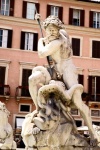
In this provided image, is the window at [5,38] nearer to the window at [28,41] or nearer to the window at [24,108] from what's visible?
the window at [28,41]

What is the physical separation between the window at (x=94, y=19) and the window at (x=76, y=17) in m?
0.89

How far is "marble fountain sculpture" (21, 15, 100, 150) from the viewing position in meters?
6.25


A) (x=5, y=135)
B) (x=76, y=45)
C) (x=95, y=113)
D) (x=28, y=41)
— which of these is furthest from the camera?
(x=76, y=45)

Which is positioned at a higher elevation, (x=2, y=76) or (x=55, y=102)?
(x=2, y=76)

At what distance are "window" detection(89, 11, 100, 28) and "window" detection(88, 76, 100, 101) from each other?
5.26m

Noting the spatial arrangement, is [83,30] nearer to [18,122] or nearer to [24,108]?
[24,108]

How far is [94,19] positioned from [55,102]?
2773cm

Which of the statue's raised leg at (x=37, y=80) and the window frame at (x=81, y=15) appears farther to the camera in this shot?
the window frame at (x=81, y=15)

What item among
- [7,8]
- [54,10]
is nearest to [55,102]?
[7,8]

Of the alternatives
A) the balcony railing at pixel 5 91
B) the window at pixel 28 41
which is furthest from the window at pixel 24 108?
the window at pixel 28 41

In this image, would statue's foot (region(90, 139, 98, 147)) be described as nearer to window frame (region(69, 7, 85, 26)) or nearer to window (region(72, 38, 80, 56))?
window (region(72, 38, 80, 56))

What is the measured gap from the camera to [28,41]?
31.2 metres

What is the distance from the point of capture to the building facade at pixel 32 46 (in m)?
29.6

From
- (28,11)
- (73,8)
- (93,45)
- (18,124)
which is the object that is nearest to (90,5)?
(73,8)
